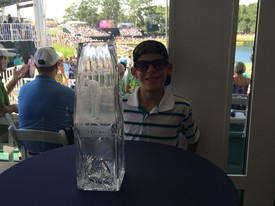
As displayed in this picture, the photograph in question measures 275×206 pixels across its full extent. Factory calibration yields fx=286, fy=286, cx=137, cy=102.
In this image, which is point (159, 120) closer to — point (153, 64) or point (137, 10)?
point (153, 64)

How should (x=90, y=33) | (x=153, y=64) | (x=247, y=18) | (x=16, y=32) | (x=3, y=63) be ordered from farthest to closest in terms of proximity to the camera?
(x=3, y=63) < (x=16, y=32) < (x=90, y=33) < (x=247, y=18) < (x=153, y=64)

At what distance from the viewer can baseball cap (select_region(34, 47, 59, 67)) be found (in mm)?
1596

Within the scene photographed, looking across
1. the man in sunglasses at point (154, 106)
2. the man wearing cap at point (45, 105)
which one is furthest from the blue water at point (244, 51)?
the man wearing cap at point (45, 105)

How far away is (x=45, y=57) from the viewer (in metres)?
1.62

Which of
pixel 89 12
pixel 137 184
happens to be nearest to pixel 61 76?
pixel 89 12

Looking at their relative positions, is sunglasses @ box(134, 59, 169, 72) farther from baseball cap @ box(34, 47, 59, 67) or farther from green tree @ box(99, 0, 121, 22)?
baseball cap @ box(34, 47, 59, 67)

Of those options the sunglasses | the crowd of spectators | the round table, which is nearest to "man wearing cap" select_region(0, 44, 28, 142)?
the crowd of spectators

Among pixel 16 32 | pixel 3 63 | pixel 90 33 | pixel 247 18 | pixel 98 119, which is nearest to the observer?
pixel 98 119

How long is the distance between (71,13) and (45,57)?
0.31 meters

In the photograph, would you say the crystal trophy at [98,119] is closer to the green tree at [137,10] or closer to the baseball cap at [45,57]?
the green tree at [137,10]

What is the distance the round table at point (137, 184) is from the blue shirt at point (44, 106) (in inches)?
33.1

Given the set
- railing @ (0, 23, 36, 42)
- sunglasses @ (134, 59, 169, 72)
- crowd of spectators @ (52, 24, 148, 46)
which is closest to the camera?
sunglasses @ (134, 59, 169, 72)

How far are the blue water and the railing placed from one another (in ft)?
3.57

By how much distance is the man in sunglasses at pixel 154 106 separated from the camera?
4.09 ft
